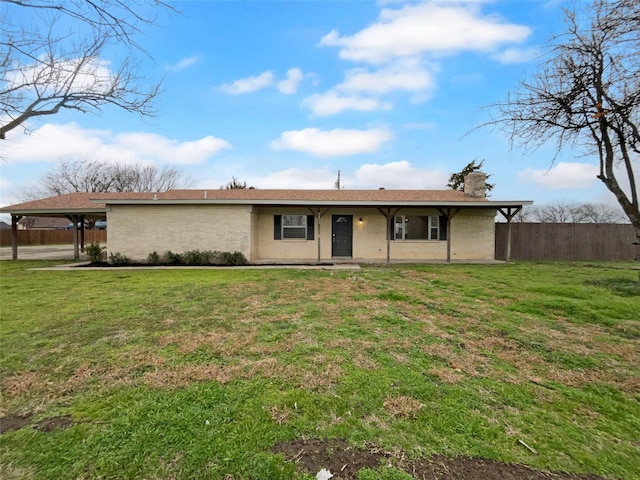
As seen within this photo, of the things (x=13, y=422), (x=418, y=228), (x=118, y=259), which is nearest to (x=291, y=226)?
(x=418, y=228)

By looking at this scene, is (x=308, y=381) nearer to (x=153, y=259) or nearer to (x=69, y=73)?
(x=69, y=73)

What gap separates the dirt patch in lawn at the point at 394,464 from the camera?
178cm

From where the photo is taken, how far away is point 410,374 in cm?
303

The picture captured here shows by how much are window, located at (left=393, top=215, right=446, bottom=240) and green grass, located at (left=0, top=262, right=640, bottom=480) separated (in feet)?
25.2

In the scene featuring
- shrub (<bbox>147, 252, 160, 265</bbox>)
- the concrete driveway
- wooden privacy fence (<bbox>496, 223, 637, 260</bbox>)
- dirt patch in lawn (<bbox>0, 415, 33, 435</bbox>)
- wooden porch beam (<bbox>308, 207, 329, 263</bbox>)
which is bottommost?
dirt patch in lawn (<bbox>0, 415, 33, 435</bbox>)

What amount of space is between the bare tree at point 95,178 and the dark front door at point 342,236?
1119 inches

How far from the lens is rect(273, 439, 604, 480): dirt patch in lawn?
5.85 feet

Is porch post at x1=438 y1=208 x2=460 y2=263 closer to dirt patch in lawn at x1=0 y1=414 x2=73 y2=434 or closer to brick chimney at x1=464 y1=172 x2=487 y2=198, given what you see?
brick chimney at x1=464 y1=172 x2=487 y2=198

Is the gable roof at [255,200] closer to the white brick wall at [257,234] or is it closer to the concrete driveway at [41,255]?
the white brick wall at [257,234]

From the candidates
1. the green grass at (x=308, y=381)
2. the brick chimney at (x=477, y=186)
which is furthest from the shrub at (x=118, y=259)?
the brick chimney at (x=477, y=186)

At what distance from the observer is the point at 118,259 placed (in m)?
12.3

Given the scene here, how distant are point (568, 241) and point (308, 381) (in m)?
16.8

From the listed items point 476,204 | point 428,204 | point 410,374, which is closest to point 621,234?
point 476,204

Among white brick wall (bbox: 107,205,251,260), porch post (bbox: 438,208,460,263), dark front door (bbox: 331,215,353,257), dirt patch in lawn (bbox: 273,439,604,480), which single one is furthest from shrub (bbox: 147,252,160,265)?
dirt patch in lawn (bbox: 273,439,604,480)
